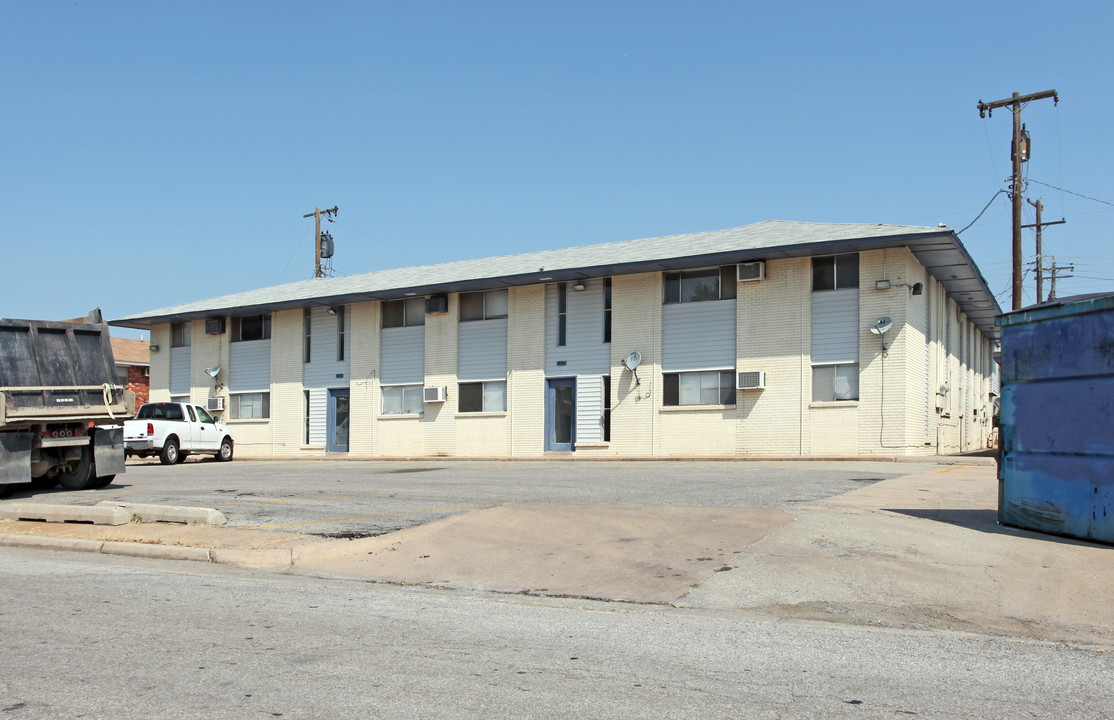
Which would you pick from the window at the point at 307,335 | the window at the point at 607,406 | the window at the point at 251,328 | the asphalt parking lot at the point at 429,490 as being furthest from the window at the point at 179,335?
the window at the point at 607,406

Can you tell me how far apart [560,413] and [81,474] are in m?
15.7

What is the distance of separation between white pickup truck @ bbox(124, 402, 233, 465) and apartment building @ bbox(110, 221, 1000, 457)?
214 inches

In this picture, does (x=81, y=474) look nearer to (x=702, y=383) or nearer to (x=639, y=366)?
(x=639, y=366)

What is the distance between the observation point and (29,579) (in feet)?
28.2

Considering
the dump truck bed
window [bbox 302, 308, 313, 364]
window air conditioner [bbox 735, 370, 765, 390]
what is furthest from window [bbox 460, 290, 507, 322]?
the dump truck bed

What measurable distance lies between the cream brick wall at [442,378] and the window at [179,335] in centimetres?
1339

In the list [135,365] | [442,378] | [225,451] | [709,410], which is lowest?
[225,451]

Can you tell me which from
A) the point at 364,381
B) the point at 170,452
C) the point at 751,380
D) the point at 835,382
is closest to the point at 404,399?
the point at 364,381

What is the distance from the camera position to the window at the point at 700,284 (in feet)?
89.9

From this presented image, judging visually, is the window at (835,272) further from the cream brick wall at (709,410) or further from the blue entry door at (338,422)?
the blue entry door at (338,422)

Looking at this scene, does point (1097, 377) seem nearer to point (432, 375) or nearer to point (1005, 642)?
point (1005, 642)

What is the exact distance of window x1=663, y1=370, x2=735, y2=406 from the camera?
89.1 feet

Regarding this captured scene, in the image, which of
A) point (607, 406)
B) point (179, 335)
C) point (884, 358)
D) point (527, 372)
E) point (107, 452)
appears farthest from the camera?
point (179, 335)

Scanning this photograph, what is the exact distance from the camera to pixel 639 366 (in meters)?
28.4
